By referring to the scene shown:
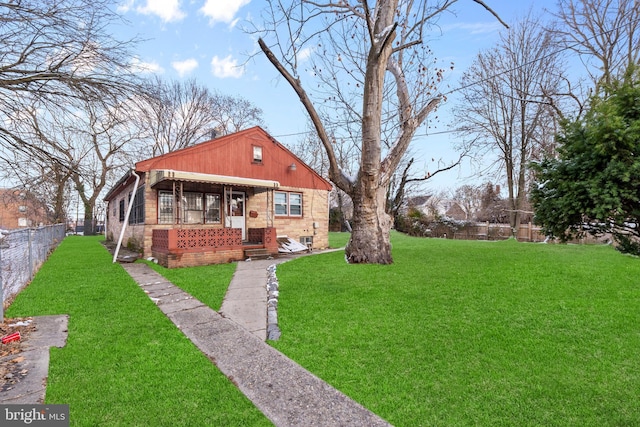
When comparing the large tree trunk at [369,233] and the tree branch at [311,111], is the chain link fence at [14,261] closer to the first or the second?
the tree branch at [311,111]

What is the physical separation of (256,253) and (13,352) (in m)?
7.82

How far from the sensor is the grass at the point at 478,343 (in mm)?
2535

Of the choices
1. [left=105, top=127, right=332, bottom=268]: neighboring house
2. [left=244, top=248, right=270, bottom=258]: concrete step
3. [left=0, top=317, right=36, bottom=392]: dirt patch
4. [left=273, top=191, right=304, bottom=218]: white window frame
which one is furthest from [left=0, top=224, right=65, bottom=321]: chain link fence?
[left=273, top=191, right=304, bottom=218]: white window frame

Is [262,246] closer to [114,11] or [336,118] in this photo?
[336,118]

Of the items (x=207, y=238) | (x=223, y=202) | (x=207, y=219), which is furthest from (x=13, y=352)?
(x=223, y=202)

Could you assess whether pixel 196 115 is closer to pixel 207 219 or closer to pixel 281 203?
pixel 281 203

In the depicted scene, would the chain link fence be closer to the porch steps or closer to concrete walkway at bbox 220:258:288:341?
concrete walkway at bbox 220:258:288:341

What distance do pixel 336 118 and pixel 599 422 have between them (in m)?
9.63

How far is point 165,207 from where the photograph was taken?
11602 millimetres

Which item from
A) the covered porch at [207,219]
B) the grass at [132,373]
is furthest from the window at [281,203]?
the grass at [132,373]

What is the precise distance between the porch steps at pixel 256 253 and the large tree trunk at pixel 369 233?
3648 millimetres

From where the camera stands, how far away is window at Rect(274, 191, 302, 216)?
47.5 ft

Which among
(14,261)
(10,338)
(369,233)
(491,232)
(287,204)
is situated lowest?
(10,338)

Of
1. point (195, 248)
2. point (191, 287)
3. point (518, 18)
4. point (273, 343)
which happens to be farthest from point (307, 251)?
point (518, 18)
